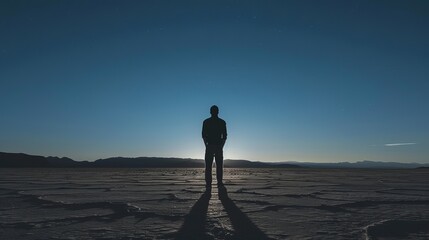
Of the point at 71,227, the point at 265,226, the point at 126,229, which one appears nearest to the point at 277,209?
the point at 265,226

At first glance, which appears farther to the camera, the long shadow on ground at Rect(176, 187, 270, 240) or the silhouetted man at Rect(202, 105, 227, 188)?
the silhouetted man at Rect(202, 105, 227, 188)

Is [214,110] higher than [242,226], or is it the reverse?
[214,110]

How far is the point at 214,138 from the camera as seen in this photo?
203 inches

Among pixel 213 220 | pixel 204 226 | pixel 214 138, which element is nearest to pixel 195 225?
pixel 204 226

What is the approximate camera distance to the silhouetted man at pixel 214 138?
5.14 metres

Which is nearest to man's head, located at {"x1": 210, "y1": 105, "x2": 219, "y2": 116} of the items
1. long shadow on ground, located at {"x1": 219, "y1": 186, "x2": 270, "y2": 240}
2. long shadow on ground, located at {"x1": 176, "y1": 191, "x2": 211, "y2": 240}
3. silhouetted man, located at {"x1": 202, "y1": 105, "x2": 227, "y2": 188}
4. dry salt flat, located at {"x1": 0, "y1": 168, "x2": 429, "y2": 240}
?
silhouetted man, located at {"x1": 202, "y1": 105, "x2": 227, "y2": 188}

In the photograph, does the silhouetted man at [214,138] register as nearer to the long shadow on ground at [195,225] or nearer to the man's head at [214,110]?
the man's head at [214,110]

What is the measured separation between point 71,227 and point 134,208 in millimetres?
822

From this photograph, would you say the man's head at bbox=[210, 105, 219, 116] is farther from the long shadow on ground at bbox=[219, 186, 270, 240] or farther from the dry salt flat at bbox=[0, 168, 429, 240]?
the long shadow on ground at bbox=[219, 186, 270, 240]

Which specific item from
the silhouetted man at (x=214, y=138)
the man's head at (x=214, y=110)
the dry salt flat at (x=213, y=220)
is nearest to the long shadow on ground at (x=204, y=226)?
the dry salt flat at (x=213, y=220)

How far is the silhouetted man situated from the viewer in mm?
5145

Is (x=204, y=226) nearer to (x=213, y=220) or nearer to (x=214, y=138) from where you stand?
(x=213, y=220)

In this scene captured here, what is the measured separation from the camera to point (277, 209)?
2.94m

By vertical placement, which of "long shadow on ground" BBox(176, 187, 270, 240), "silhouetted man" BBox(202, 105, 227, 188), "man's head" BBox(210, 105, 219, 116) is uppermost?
"man's head" BBox(210, 105, 219, 116)
